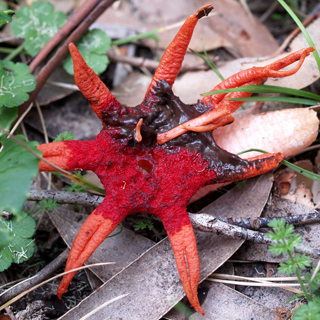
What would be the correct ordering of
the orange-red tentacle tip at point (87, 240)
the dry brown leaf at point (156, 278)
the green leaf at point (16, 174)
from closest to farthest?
the green leaf at point (16, 174), the orange-red tentacle tip at point (87, 240), the dry brown leaf at point (156, 278)

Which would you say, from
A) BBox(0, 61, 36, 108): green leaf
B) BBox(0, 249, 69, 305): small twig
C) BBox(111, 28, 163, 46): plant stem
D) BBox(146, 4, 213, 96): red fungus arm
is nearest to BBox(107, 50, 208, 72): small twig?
BBox(111, 28, 163, 46): plant stem

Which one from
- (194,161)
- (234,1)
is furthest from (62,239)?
(234,1)

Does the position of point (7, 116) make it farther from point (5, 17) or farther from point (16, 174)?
point (16, 174)

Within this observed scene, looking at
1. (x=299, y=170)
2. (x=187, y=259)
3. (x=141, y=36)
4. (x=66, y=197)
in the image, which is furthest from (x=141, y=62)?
(x=187, y=259)

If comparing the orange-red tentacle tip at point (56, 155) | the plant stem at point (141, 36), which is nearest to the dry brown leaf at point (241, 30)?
the plant stem at point (141, 36)

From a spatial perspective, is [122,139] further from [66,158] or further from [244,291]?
[244,291]

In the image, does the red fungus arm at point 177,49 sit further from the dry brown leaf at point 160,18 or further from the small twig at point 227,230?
the dry brown leaf at point 160,18

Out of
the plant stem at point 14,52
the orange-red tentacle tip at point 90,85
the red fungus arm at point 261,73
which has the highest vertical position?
the plant stem at point 14,52
